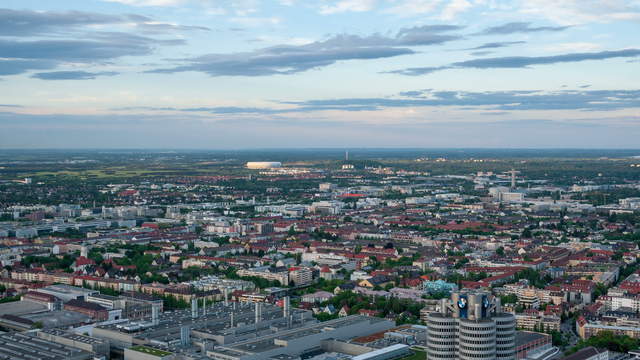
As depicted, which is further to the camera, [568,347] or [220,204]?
[220,204]

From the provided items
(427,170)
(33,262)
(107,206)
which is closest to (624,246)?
(33,262)

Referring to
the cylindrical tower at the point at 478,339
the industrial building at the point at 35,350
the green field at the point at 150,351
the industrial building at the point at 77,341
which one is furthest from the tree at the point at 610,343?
the industrial building at the point at 35,350

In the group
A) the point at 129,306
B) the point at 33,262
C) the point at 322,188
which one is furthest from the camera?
the point at 322,188

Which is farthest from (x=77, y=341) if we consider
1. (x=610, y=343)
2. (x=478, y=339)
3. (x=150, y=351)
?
(x=610, y=343)

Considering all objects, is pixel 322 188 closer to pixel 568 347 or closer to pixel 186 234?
pixel 186 234

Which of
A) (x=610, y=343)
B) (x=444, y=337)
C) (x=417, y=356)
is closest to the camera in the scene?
(x=444, y=337)

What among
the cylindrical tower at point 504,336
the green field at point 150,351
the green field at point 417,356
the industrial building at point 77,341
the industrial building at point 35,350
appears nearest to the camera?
the cylindrical tower at point 504,336

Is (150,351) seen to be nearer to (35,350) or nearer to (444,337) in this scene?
(35,350)

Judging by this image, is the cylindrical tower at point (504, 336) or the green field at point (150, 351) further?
the green field at point (150, 351)

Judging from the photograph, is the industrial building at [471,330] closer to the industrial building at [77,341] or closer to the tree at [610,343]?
the tree at [610,343]
